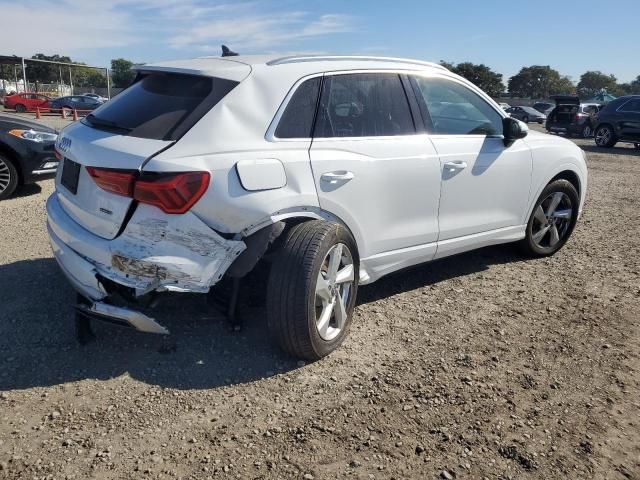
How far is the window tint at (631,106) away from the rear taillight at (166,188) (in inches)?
672

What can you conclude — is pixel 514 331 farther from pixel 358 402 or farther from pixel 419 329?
pixel 358 402

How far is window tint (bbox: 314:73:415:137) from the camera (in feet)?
11.2

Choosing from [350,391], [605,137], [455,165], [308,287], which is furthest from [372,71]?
[605,137]

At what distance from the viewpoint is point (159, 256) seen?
2785 millimetres

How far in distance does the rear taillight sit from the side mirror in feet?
8.79

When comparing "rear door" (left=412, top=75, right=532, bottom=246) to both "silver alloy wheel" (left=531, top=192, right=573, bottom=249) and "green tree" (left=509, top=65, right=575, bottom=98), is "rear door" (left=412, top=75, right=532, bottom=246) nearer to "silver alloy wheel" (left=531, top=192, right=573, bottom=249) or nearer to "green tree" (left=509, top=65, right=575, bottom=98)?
"silver alloy wheel" (left=531, top=192, right=573, bottom=249)

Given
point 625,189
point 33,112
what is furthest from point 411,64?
point 33,112

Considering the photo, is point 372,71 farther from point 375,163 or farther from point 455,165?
point 455,165

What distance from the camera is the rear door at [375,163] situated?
3.32 meters

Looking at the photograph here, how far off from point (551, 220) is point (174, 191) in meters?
3.84

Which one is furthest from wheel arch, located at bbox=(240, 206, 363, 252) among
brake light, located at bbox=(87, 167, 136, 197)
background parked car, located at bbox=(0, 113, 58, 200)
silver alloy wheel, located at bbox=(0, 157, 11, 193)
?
silver alloy wheel, located at bbox=(0, 157, 11, 193)

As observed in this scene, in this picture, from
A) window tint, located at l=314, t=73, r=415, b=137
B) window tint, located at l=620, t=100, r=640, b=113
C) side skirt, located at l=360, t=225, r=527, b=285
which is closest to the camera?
window tint, located at l=314, t=73, r=415, b=137

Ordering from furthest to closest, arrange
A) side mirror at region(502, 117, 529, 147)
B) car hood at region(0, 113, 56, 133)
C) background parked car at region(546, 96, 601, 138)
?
background parked car at region(546, 96, 601, 138)
car hood at region(0, 113, 56, 133)
side mirror at region(502, 117, 529, 147)

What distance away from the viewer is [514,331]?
379 cm
